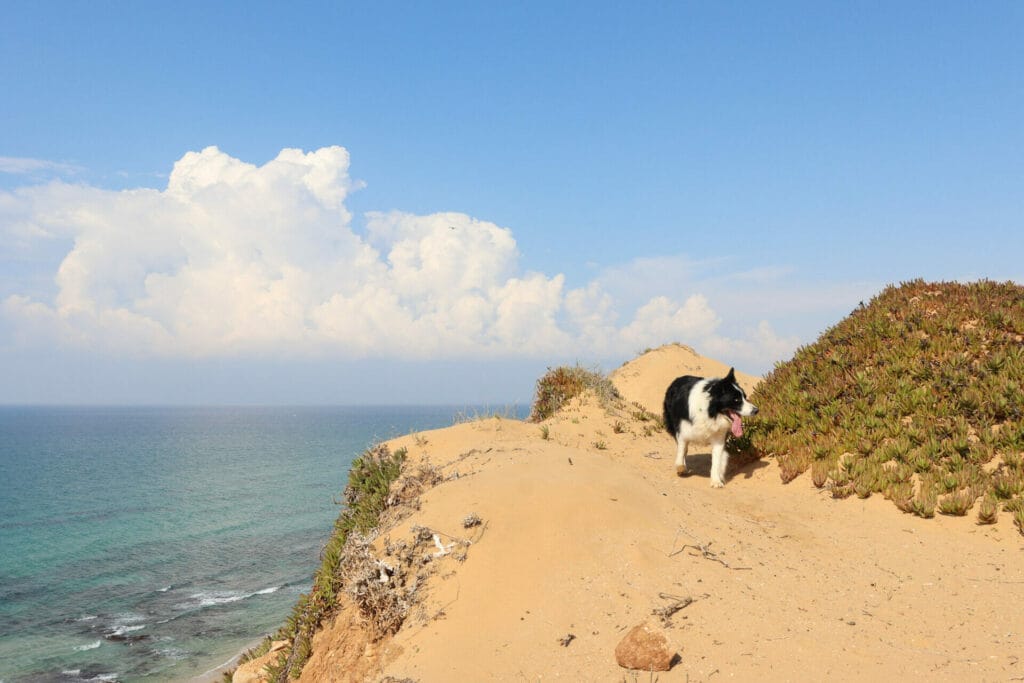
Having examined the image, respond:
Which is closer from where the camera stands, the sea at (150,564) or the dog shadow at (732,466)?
the dog shadow at (732,466)

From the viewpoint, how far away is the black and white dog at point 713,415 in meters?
11.5

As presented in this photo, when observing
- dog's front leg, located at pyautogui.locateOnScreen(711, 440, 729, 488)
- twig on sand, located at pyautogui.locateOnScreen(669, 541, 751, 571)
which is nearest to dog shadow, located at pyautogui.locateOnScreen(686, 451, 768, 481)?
dog's front leg, located at pyautogui.locateOnScreen(711, 440, 729, 488)

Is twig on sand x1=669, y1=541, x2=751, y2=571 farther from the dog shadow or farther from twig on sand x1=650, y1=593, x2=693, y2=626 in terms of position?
the dog shadow

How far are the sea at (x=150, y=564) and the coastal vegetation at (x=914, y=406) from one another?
847 cm

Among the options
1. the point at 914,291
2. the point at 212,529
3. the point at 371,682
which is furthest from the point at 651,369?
the point at 212,529

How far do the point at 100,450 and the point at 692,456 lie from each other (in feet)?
312

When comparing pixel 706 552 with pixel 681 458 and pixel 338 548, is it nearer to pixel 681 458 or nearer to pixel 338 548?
pixel 681 458

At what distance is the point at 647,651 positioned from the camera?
5.80 meters

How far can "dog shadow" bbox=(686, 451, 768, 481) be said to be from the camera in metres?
12.9

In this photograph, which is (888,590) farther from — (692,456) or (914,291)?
(914,291)

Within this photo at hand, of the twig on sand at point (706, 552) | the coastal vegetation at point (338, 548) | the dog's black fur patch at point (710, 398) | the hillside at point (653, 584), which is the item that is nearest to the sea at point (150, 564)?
the coastal vegetation at point (338, 548)

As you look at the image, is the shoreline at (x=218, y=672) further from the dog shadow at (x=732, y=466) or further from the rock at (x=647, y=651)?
the rock at (x=647, y=651)

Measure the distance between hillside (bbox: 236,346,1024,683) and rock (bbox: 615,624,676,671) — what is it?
4.5 inches

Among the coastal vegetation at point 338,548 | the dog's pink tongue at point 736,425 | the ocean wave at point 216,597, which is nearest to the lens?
the coastal vegetation at point 338,548
